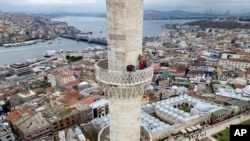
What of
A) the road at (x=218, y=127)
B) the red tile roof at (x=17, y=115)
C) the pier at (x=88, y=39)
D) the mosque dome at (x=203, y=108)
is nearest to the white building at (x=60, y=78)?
the red tile roof at (x=17, y=115)

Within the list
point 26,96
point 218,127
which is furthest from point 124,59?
point 26,96

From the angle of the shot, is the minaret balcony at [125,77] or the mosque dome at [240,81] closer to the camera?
the minaret balcony at [125,77]

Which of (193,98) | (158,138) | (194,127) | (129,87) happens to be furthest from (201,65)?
(129,87)

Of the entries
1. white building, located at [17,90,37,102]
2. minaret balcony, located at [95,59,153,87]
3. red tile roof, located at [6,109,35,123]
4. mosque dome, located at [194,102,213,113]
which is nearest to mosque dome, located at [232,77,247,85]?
mosque dome, located at [194,102,213,113]

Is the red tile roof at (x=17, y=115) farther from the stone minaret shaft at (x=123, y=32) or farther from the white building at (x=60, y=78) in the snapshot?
the stone minaret shaft at (x=123, y=32)

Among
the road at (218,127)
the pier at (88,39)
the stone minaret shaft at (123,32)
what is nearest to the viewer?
the stone minaret shaft at (123,32)

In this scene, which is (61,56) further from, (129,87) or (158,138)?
(129,87)

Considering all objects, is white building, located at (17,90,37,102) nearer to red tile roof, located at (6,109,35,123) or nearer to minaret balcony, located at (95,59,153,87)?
red tile roof, located at (6,109,35,123)

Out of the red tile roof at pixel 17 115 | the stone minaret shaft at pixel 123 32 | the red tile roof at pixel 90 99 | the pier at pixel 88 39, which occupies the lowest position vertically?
the pier at pixel 88 39

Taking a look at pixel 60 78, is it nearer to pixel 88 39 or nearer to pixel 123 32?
pixel 123 32
